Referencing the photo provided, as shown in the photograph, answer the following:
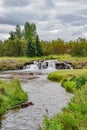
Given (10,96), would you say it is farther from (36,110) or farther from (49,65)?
(49,65)

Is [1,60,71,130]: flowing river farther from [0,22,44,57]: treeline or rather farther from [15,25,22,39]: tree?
[15,25,22,39]: tree

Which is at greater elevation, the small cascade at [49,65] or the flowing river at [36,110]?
the flowing river at [36,110]

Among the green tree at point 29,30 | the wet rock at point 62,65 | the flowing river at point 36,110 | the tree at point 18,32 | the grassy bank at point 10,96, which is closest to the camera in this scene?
the flowing river at point 36,110

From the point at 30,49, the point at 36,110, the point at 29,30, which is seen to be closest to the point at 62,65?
the point at 30,49

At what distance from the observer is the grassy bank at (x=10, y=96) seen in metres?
33.7

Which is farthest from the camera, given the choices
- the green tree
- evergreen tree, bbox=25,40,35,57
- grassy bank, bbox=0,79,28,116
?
the green tree

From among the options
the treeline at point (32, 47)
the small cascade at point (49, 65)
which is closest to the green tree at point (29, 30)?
the treeline at point (32, 47)

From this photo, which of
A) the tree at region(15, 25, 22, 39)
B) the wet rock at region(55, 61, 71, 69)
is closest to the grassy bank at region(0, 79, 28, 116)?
the wet rock at region(55, 61, 71, 69)

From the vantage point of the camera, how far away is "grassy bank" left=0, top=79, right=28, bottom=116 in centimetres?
3370

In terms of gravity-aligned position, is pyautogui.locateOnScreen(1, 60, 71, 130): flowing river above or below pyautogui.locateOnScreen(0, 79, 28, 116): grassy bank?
below

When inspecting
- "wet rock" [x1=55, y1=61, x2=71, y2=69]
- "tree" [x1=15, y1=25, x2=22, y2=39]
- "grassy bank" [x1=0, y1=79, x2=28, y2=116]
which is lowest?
"wet rock" [x1=55, y1=61, x2=71, y2=69]

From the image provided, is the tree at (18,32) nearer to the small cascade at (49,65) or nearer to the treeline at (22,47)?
the treeline at (22,47)

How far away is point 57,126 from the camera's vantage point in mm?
17516

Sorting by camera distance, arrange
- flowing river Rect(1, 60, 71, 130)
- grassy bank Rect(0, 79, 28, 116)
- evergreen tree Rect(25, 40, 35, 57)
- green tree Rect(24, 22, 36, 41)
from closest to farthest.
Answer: flowing river Rect(1, 60, 71, 130) < grassy bank Rect(0, 79, 28, 116) < evergreen tree Rect(25, 40, 35, 57) < green tree Rect(24, 22, 36, 41)
